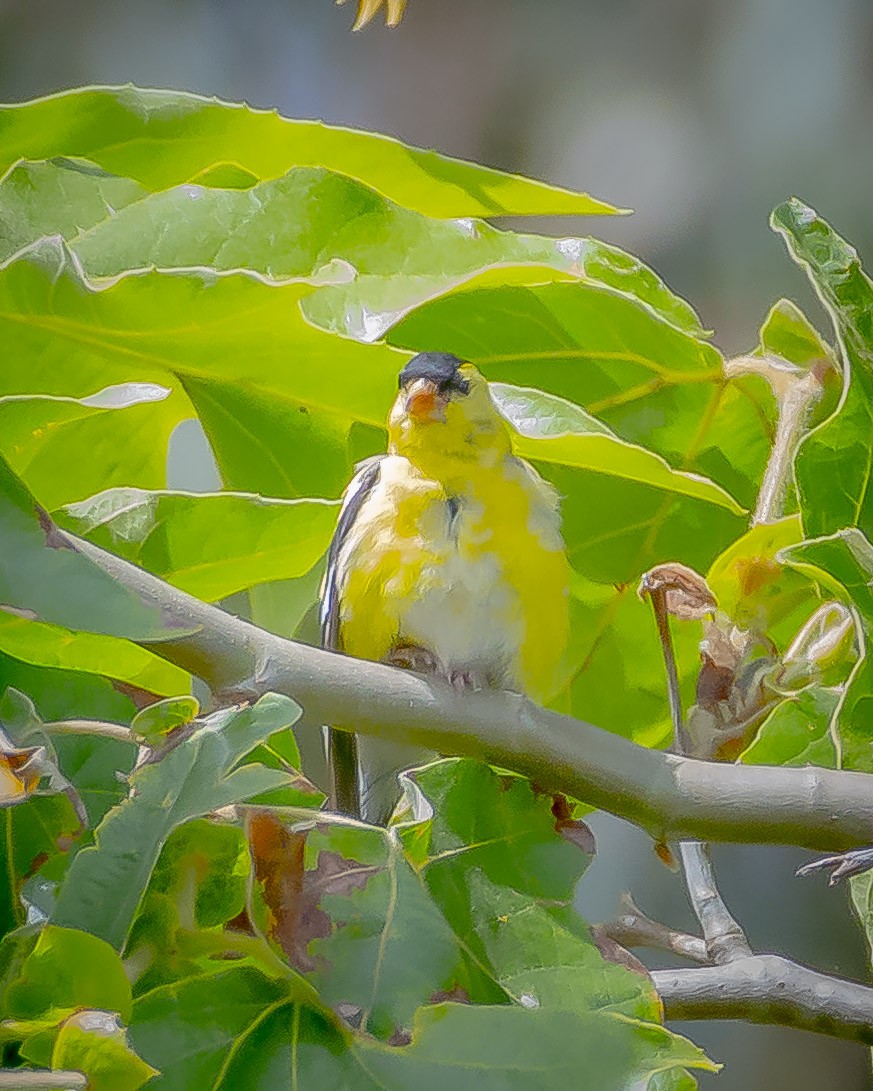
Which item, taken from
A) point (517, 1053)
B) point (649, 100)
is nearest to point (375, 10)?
point (517, 1053)

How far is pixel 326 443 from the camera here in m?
0.47

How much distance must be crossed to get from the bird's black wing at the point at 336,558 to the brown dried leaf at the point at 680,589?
320 millimetres

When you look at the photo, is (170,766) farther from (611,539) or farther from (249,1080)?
(611,539)

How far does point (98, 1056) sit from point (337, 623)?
1.62 feet

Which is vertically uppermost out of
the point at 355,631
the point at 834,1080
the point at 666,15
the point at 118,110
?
the point at 666,15

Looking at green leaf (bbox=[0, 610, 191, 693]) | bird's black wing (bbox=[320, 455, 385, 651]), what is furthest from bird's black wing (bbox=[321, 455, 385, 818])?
green leaf (bbox=[0, 610, 191, 693])

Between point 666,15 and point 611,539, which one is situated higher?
point 666,15

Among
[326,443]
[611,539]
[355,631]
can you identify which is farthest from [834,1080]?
[326,443]

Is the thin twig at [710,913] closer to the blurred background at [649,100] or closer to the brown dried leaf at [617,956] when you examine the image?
the brown dried leaf at [617,956]

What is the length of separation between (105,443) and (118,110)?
11 cm

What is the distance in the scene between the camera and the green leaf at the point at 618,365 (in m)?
0.50

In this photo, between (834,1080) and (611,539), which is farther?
(834,1080)

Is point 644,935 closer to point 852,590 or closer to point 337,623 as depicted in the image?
point 852,590

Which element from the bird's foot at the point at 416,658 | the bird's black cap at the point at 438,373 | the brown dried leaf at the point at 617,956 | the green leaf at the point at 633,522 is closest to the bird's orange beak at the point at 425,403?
the bird's black cap at the point at 438,373
